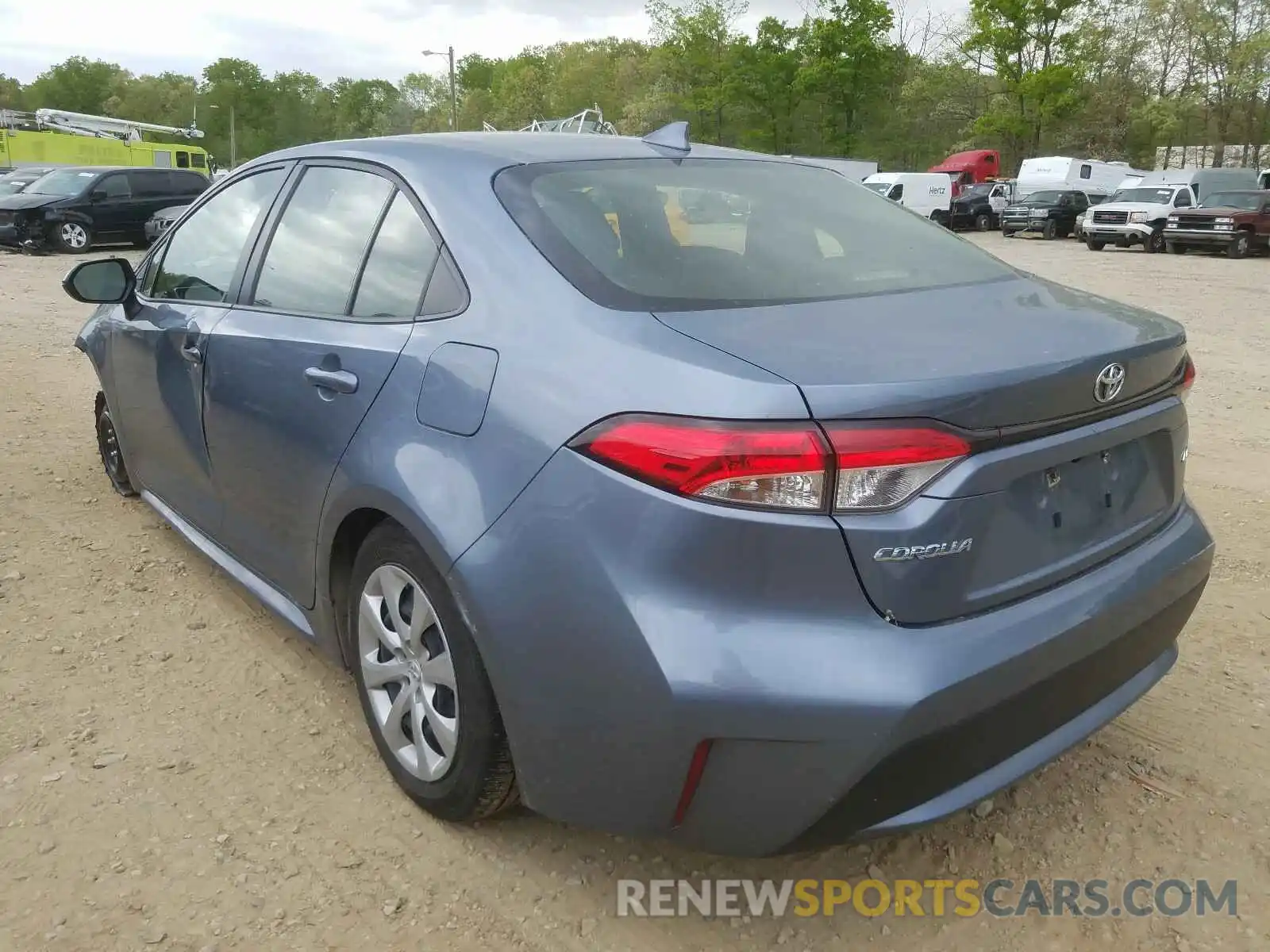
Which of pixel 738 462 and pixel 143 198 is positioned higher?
pixel 143 198

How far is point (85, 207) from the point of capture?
61.7ft

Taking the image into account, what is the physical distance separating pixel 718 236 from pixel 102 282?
104 inches

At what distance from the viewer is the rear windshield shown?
2.21 m

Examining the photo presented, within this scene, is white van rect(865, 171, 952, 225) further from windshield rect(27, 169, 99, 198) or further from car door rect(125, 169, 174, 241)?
windshield rect(27, 169, 99, 198)

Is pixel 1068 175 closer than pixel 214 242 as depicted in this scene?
No

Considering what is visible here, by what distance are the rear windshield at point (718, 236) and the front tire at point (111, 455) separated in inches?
124

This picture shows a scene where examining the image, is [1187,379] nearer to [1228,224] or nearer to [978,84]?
[1228,224]

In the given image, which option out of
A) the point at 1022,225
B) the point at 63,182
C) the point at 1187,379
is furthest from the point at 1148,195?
the point at 1187,379

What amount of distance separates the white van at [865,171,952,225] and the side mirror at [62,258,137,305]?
100 ft

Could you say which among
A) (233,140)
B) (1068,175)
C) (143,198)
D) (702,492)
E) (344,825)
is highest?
(233,140)

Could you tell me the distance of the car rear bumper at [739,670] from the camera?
1772 millimetres

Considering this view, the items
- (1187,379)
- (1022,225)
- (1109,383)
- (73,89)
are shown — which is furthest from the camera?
(73,89)

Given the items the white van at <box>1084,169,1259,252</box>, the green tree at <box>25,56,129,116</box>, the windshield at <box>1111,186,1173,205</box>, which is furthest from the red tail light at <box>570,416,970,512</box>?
the green tree at <box>25,56,129,116</box>

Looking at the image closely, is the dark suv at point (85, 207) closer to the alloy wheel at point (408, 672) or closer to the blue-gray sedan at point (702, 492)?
the blue-gray sedan at point (702, 492)
